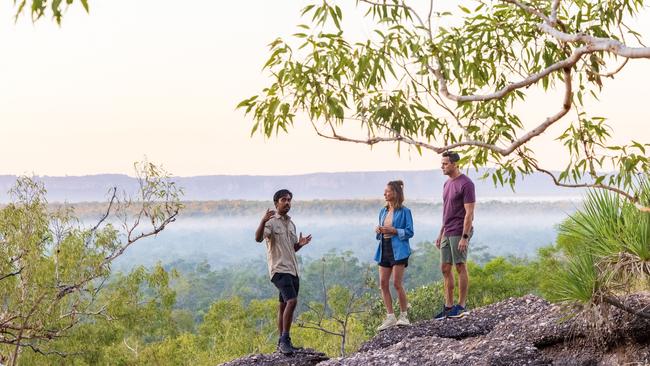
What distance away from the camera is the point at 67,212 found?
42.7 feet

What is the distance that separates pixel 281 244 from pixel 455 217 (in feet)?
5.90

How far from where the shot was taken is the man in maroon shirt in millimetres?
8539

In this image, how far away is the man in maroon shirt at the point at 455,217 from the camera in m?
8.54

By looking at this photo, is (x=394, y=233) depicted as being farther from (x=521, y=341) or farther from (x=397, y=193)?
(x=521, y=341)

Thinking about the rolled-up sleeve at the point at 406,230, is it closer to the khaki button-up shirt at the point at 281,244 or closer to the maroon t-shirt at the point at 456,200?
the maroon t-shirt at the point at 456,200

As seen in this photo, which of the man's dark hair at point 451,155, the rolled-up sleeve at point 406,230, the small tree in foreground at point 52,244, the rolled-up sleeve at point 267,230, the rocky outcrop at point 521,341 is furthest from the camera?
the small tree in foreground at point 52,244

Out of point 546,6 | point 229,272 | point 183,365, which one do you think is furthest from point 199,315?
point 546,6

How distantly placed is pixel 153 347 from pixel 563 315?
14.2 metres

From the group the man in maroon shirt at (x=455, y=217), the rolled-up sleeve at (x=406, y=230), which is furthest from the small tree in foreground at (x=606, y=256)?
the rolled-up sleeve at (x=406, y=230)

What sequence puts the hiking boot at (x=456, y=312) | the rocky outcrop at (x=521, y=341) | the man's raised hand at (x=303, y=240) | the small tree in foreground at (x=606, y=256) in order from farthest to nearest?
the hiking boot at (x=456, y=312)
the man's raised hand at (x=303, y=240)
the rocky outcrop at (x=521, y=341)
the small tree in foreground at (x=606, y=256)

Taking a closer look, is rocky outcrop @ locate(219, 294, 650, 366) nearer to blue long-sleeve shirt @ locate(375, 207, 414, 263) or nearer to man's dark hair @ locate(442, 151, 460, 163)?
blue long-sleeve shirt @ locate(375, 207, 414, 263)

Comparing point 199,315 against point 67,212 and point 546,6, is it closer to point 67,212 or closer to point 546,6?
point 67,212

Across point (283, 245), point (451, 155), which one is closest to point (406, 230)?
point (451, 155)

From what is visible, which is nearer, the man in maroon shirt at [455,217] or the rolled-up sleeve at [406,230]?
the man in maroon shirt at [455,217]
